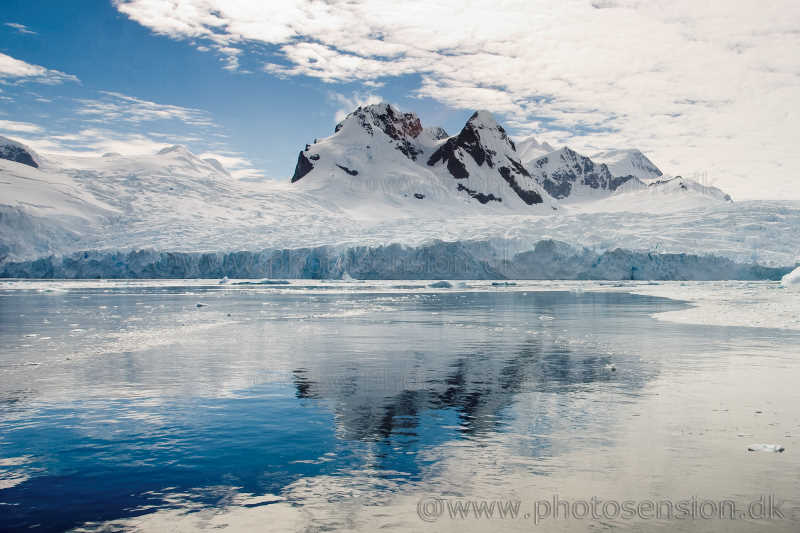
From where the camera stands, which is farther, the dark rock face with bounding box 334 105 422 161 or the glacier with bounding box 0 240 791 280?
the dark rock face with bounding box 334 105 422 161

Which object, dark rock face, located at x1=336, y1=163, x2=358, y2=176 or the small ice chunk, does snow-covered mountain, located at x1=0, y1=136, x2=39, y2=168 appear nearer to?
dark rock face, located at x1=336, y1=163, x2=358, y2=176

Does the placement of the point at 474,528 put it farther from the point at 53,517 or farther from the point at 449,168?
the point at 449,168

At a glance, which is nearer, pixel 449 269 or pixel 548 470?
pixel 548 470

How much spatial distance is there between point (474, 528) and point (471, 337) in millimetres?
10417

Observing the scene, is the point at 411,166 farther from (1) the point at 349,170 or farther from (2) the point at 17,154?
(2) the point at 17,154

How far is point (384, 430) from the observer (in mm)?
6445

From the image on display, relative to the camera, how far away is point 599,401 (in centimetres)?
775

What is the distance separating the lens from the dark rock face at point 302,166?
124 metres

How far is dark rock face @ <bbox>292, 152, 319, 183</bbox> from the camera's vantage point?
4895 inches

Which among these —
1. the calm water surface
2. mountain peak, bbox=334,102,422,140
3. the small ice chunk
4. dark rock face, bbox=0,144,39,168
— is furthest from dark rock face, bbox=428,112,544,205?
the small ice chunk

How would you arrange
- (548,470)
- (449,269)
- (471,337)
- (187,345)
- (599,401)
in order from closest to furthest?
(548,470) → (599,401) → (187,345) → (471,337) → (449,269)

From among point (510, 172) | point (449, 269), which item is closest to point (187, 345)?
point (449, 269)

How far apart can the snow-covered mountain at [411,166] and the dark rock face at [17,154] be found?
34.8 metres

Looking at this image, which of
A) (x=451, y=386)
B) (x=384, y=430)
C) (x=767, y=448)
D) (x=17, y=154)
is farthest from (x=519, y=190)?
(x=767, y=448)
